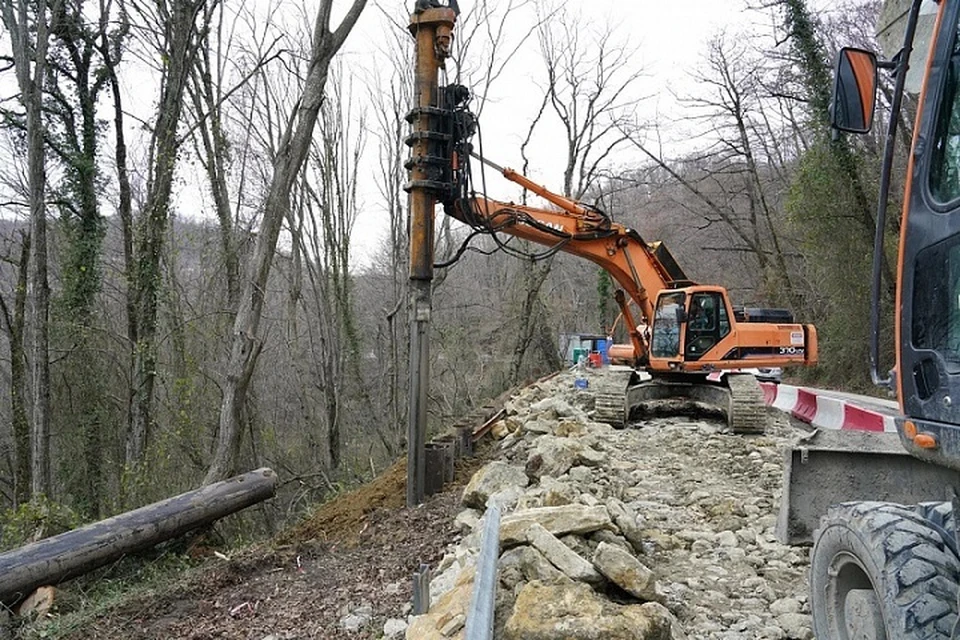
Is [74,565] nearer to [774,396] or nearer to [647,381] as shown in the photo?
[647,381]

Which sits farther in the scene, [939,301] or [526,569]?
[526,569]

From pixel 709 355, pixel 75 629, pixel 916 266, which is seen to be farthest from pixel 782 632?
pixel 709 355

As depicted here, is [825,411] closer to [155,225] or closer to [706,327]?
[706,327]

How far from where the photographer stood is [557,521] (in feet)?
12.3

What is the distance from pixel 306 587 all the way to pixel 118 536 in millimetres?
2769

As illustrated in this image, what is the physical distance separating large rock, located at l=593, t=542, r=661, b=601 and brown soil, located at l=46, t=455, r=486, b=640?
1.30 metres

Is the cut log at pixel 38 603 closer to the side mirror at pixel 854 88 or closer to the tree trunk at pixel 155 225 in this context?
the tree trunk at pixel 155 225

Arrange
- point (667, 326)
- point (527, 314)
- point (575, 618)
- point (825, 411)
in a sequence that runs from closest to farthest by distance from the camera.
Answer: point (575, 618), point (825, 411), point (667, 326), point (527, 314)

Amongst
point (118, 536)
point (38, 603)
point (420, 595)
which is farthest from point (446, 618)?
point (118, 536)

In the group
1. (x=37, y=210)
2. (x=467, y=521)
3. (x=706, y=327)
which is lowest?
(x=467, y=521)

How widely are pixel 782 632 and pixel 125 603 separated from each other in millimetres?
4904

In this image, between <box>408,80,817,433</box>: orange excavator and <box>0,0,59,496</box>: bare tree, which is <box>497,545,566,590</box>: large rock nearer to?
<box>408,80,817,433</box>: orange excavator

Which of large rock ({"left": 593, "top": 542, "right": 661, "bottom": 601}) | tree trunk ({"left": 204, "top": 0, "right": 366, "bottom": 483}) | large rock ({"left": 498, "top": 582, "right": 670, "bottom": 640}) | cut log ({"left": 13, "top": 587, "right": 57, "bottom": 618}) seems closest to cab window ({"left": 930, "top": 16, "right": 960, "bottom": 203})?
large rock ({"left": 498, "top": 582, "right": 670, "bottom": 640})

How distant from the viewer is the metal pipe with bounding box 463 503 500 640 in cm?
215
